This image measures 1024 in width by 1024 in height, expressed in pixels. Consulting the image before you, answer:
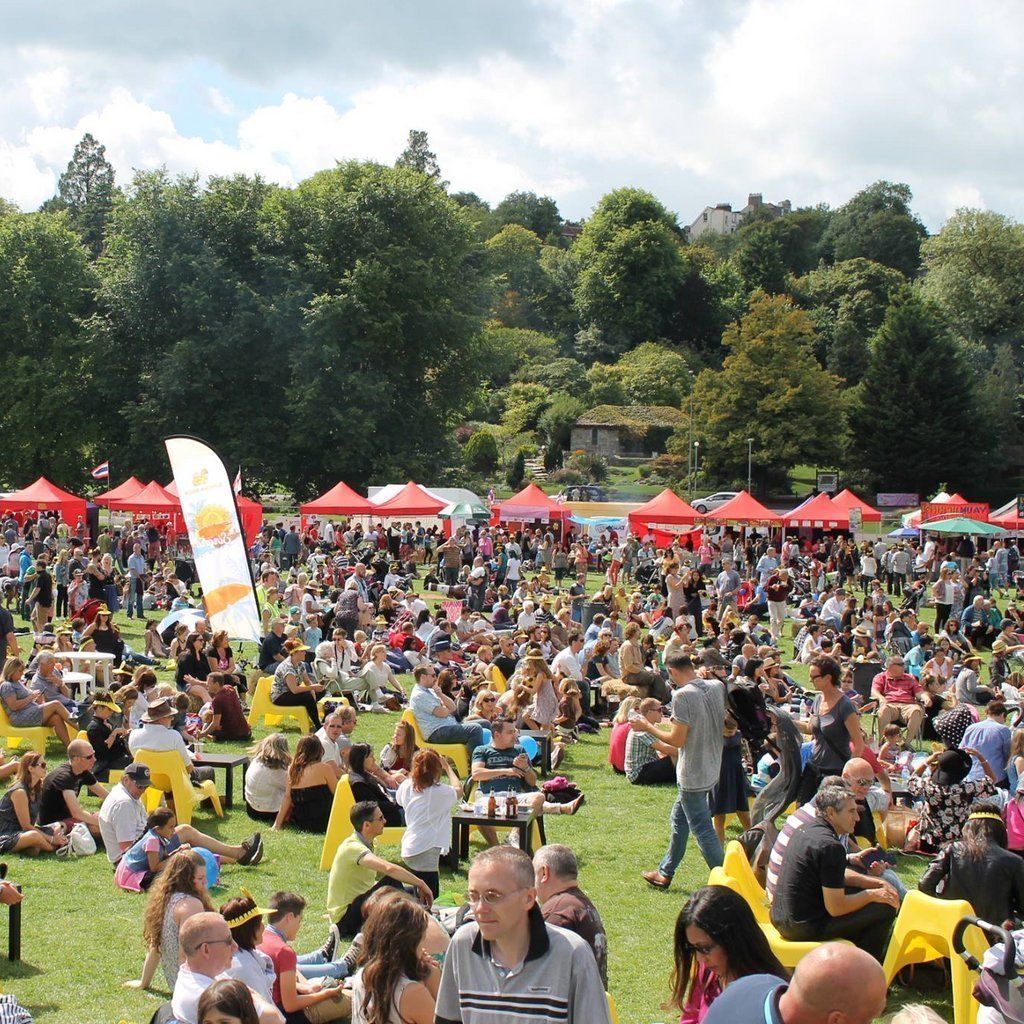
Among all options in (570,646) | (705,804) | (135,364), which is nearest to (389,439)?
(135,364)

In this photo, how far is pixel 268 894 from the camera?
299 inches

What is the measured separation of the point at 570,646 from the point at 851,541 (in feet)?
61.6

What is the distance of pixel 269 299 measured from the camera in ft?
139

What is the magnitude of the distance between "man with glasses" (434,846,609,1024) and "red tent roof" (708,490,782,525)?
2592 centimetres

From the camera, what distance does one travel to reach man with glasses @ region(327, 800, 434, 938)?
21.8 ft

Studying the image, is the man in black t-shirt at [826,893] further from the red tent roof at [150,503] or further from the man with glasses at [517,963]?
the red tent roof at [150,503]

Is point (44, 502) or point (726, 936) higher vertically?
point (44, 502)

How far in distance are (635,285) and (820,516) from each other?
49576 mm

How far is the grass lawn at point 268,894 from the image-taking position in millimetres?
6094


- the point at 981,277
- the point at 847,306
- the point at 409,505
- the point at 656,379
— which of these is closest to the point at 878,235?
the point at 847,306

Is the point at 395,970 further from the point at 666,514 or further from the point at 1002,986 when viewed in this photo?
the point at 666,514

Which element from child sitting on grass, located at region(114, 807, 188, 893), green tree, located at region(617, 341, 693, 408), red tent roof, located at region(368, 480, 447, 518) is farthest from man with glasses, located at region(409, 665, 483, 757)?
green tree, located at region(617, 341, 693, 408)

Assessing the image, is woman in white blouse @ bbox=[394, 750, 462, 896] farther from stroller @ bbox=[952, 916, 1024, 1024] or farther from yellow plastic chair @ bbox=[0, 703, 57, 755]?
yellow plastic chair @ bbox=[0, 703, 57, 755]

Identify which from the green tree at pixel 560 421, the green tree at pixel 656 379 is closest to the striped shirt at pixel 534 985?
the green tree at pixel 560 421
